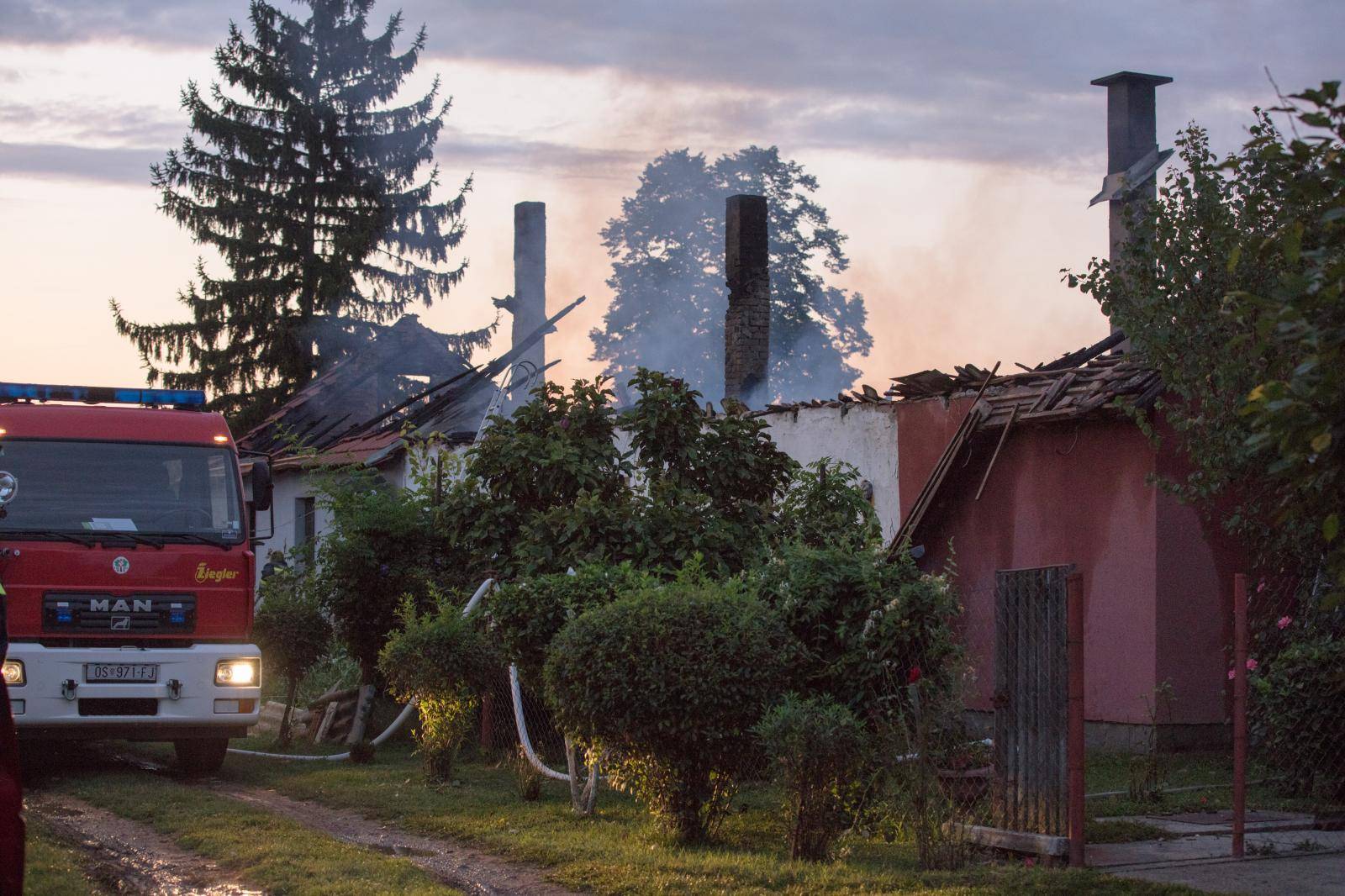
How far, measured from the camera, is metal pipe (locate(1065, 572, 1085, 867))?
7234mm

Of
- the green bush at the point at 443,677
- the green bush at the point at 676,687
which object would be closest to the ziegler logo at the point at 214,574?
the green bush at the point at 443,677

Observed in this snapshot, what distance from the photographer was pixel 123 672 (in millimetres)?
10914

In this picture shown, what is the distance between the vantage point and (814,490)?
40.2 feet

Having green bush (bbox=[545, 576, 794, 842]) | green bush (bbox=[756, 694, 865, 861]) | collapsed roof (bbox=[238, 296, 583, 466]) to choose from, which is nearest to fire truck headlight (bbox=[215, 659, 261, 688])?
green bush (bbox=[545, 576, 794, 842])

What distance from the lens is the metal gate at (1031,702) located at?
24.4 feet

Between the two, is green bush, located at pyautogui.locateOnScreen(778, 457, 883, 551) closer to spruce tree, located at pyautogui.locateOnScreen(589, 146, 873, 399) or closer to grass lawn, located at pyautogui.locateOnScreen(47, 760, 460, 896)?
grass lawn, located at pyautogui.locateOnScreen(47, 760, 460, 896)

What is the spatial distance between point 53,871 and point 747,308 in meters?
15.7

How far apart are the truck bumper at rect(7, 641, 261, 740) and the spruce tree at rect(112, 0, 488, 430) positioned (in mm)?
25126

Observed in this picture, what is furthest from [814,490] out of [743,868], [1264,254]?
[1264,254]

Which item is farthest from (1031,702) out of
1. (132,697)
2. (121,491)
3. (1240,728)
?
(121,491)

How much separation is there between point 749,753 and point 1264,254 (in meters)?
4.59

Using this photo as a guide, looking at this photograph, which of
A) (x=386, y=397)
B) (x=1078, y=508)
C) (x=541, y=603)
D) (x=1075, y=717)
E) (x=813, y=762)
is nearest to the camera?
(x=1075, y=717)

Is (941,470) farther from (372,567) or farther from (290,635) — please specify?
(290,635)

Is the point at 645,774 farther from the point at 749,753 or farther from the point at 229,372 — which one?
the point at 229,372
